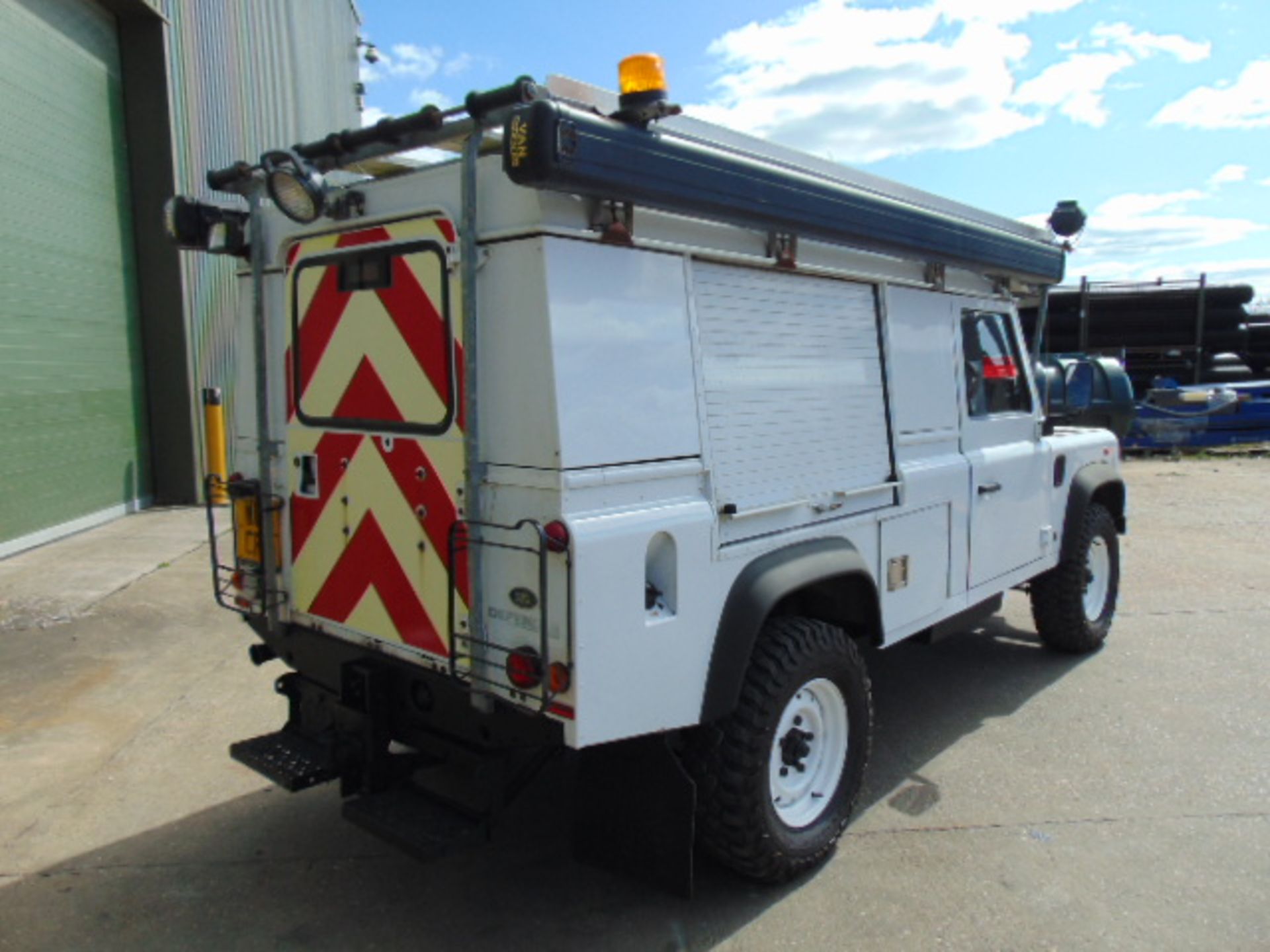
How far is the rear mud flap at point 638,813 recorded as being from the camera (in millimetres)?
2855

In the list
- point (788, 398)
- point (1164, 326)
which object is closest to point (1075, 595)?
point (788, 398)

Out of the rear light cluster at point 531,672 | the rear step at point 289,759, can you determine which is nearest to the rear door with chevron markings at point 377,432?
the rear light cluster at point 531,672

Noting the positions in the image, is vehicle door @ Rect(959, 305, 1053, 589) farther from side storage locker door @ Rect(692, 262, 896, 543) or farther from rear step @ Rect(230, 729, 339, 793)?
rear step @ Rect(230, 729, 339, 793)

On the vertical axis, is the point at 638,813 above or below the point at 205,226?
below

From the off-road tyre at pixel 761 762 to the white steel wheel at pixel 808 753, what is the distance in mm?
37

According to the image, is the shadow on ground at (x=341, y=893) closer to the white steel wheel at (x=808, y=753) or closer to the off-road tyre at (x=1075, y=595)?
the white steel wheel at (x=808, y=753)

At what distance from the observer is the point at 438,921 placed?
3.12 meters

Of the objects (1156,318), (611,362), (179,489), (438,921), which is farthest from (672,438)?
(1156,318)

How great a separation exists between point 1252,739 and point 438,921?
3821mm

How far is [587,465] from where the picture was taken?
263cm

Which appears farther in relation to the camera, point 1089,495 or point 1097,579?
point 1097,579

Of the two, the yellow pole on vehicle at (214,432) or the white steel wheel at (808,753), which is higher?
the yellow pole on vehicle at (214,432)

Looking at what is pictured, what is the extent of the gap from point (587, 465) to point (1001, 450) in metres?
2.85

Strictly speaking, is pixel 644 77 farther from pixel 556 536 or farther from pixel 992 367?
pixel 992 367
